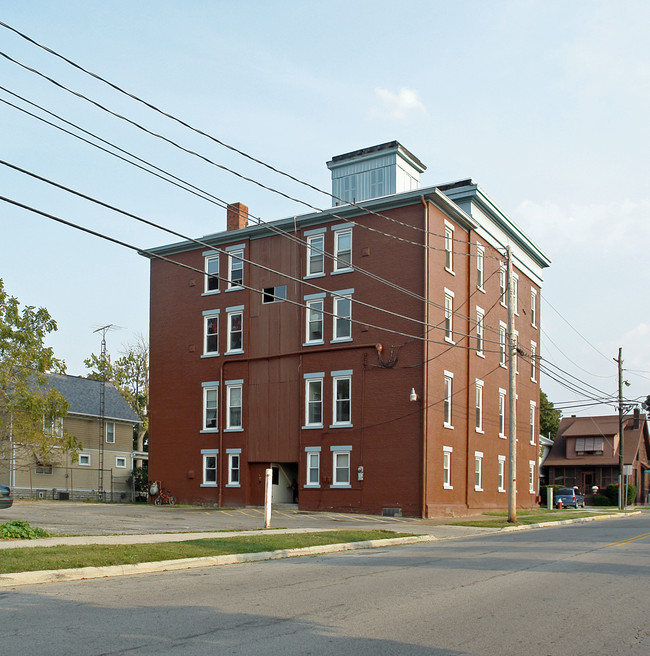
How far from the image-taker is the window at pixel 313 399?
35.7 m

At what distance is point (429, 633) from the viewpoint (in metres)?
8.12

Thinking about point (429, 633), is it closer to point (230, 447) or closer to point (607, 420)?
point (230, 447)

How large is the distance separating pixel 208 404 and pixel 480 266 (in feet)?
49.5

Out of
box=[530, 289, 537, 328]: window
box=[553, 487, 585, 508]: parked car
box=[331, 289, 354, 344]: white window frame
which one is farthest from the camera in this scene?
box=[553, 487, 585, 508]: parked car

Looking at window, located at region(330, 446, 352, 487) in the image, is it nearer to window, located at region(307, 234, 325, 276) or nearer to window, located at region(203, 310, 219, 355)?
window, located at region(307, 234, 325, 276)

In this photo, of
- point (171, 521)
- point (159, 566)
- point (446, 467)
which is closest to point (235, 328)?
point (446, 467)

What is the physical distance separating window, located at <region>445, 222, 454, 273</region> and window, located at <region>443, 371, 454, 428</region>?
15.4ft

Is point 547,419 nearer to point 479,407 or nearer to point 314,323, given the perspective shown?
point 479,407

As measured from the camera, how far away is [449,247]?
35.9m

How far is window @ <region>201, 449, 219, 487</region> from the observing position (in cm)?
3859

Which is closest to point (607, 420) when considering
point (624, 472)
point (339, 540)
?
point (624, 472)

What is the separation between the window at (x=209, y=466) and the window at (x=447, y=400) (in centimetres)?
1130

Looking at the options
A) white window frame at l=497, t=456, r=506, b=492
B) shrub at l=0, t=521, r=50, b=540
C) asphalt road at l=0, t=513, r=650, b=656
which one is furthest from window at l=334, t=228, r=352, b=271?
asphalt road at l=0, t=513, r=650, b=656

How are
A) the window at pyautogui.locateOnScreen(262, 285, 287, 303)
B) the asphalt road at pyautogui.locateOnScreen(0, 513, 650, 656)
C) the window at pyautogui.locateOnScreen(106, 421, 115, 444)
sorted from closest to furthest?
1. the asphalt road at pyautogui.locateOnScreen(0, 513, 650, 656)
2. the window at pyautogui.locateOnScreen(262, 285, 287, 303)
3. the window at pyautogui.locateOnScreen(106, 421, 115, 444)
